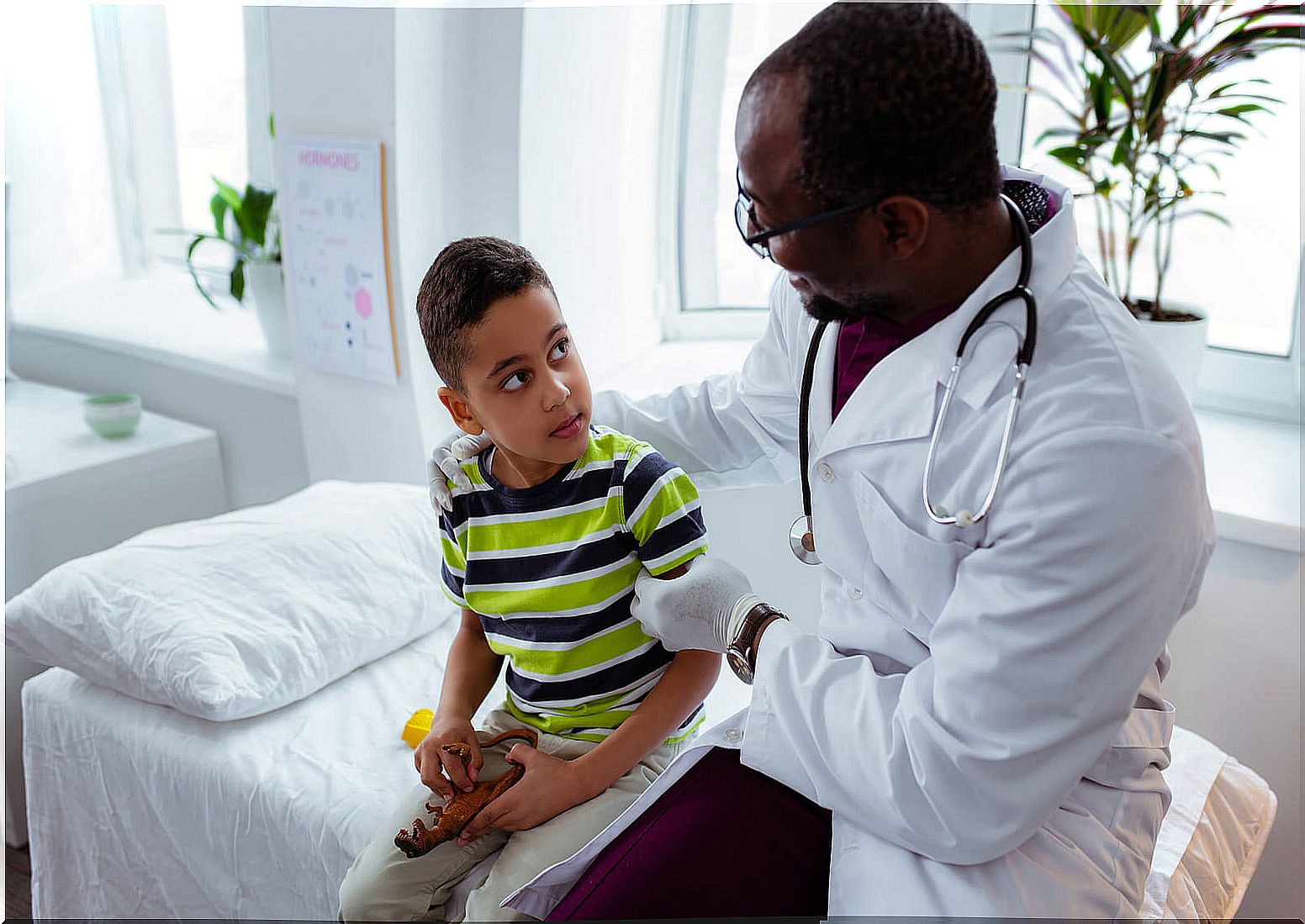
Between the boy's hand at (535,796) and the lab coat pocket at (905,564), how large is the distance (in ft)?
1.29

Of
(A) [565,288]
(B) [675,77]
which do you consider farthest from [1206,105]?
(A) [565,288]

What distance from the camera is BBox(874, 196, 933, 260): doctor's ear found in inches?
33.2

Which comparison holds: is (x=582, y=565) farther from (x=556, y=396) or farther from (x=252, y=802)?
(x=252, y=802)

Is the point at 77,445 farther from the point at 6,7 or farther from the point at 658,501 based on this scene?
the point at 658,501

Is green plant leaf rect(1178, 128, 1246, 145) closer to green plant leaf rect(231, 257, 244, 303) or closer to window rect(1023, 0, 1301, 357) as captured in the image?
window rect(1023, 0, 1301, 357)

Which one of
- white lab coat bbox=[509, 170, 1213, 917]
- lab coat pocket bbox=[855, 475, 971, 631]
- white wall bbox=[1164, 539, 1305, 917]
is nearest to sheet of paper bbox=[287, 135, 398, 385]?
white lab coat bbox=[509, 170, 1213, 917]

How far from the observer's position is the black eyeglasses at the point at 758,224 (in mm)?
843

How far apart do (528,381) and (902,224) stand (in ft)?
1.47

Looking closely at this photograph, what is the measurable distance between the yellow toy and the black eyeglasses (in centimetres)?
83

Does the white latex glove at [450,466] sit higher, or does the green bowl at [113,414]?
the white latex glove at [450,466]

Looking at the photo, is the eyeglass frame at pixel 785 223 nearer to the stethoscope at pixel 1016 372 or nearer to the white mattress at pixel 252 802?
the stethoscope at pixel 1016 372

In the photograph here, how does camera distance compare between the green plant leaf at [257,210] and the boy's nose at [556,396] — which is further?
the green plant leaf at [257,210]

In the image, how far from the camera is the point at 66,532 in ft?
7.46

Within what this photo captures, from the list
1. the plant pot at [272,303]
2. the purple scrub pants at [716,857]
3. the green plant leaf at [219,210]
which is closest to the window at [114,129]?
the green plant leaf at [219,210]
